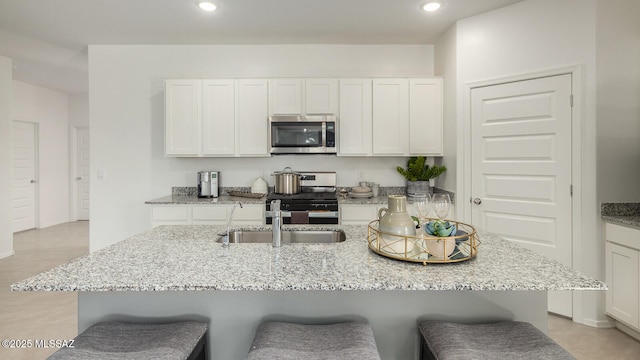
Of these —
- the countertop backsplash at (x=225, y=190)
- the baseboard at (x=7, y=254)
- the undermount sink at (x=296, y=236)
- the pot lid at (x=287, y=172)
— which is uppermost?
the pot lid at (x=287, y=172)

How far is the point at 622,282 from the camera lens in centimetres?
234

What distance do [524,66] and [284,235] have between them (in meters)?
2.53

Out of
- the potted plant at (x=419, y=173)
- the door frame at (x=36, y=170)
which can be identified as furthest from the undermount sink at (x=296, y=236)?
the door frame at (x=36, y=170)

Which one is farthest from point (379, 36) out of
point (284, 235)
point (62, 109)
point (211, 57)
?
point (62, 109)

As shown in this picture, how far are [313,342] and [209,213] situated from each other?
2463 mm

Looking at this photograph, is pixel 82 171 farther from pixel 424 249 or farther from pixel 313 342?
pixel 424 249

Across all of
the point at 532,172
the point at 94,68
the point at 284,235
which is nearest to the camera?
the point at 284,235

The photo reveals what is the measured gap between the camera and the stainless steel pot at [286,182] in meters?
3.65

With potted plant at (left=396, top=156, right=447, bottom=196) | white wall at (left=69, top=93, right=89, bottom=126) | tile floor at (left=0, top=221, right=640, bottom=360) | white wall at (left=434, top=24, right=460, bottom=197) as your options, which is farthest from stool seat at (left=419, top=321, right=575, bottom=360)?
white wall at (left=69, top=93, right=89, bottom=126)

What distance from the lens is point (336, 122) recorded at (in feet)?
11.6

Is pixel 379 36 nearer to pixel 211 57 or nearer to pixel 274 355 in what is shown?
pixel 211 57

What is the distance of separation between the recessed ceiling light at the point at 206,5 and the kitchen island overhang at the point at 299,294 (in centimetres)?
230

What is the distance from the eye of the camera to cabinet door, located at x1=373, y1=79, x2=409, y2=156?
3527mm

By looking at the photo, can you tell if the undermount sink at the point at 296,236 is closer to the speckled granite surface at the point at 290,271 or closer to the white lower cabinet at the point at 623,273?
the speckled granite surface at the point at 290,271
